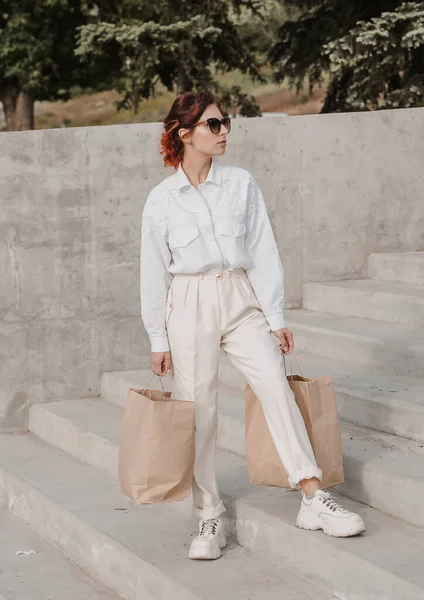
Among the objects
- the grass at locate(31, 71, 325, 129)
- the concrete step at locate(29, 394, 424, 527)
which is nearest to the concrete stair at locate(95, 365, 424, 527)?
the concrete step at locate(29, 394, 424, 527)

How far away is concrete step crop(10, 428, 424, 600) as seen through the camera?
13.9 ft

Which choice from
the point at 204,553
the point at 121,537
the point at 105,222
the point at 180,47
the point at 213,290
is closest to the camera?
the point at 213,290

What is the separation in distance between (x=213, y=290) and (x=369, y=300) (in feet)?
8.88

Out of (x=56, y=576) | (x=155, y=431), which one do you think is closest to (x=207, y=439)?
(x=155, y=431)

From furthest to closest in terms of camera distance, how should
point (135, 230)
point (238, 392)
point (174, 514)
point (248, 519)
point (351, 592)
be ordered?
point (135, 230) < point (238, 392) < point (174, 514) < point (248, 519) < point (351, 592)

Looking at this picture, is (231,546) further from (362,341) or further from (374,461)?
(362,341)

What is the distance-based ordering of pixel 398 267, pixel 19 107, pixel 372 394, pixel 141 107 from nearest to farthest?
pixel 372 394 < pixel 398 267 < pixel 19 107 < pixel 141 107

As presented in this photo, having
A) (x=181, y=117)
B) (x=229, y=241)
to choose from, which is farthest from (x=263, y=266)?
(x=181, y=117)

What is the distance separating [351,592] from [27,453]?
2868 mm

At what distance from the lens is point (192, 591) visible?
14.3 feet

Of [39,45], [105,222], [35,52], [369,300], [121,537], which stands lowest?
[121,537]

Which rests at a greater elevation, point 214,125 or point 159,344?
point 214,125

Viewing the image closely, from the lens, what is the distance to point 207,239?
4.51 metres

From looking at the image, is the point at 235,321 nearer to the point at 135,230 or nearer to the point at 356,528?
the point at 356,528
